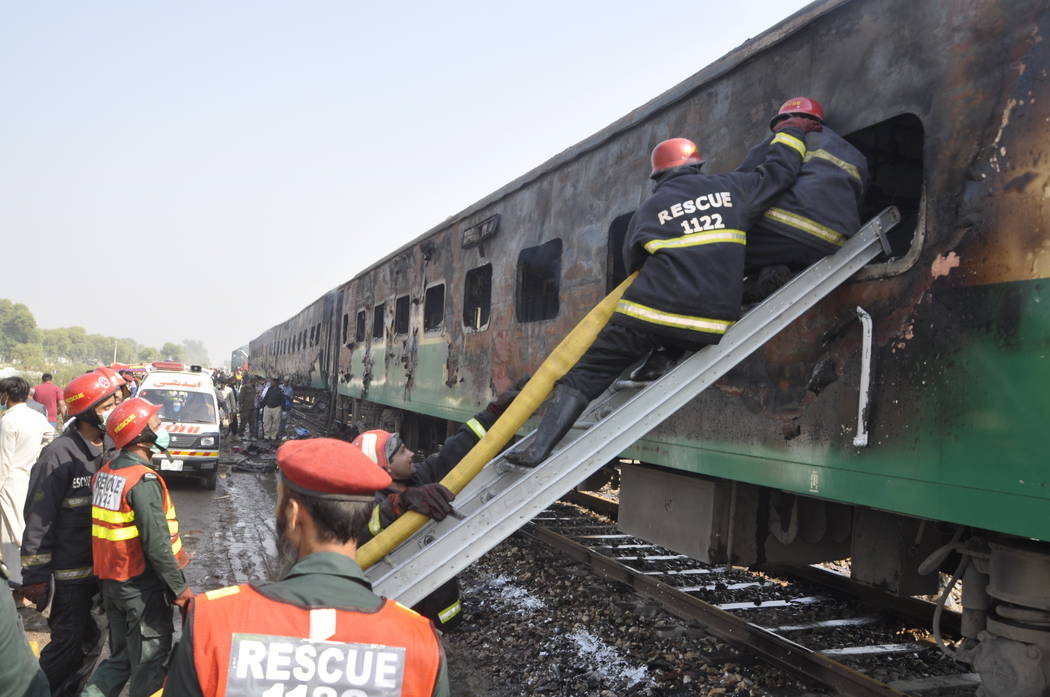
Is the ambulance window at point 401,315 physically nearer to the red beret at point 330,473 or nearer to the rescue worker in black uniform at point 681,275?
the rescue worker in black uniform at point 681,275

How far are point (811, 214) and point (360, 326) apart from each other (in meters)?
11.8

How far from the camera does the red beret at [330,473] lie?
1.52 m

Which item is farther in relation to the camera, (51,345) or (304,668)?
(51,345)

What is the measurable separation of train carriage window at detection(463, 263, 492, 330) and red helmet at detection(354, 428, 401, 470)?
4.12 meters

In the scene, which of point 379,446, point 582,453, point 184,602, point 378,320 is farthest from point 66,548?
point 378,320

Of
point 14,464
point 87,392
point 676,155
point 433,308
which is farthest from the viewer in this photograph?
point 433,308

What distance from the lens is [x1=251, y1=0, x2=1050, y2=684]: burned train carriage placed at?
2.43 m

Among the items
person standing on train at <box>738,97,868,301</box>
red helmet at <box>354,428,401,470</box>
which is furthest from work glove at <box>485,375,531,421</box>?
person standing on train at <box>738,97,868,301</box>

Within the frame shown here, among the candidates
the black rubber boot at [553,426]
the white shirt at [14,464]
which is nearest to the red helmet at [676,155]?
the black rubber boot at [553,426]

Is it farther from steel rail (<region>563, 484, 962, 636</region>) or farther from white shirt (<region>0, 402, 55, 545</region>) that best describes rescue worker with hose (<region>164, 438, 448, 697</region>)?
white shirt (<region>0, 402, 55, 545</region>)

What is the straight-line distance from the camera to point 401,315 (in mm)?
10633

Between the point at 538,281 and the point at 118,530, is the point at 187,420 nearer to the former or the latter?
the point at 538,281

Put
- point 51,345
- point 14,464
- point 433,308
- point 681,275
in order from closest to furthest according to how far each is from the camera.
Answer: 1. point 681,275
2. point 14,464
3. point 433,308
4. point 51,345

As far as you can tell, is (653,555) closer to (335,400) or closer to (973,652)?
(973,652)
